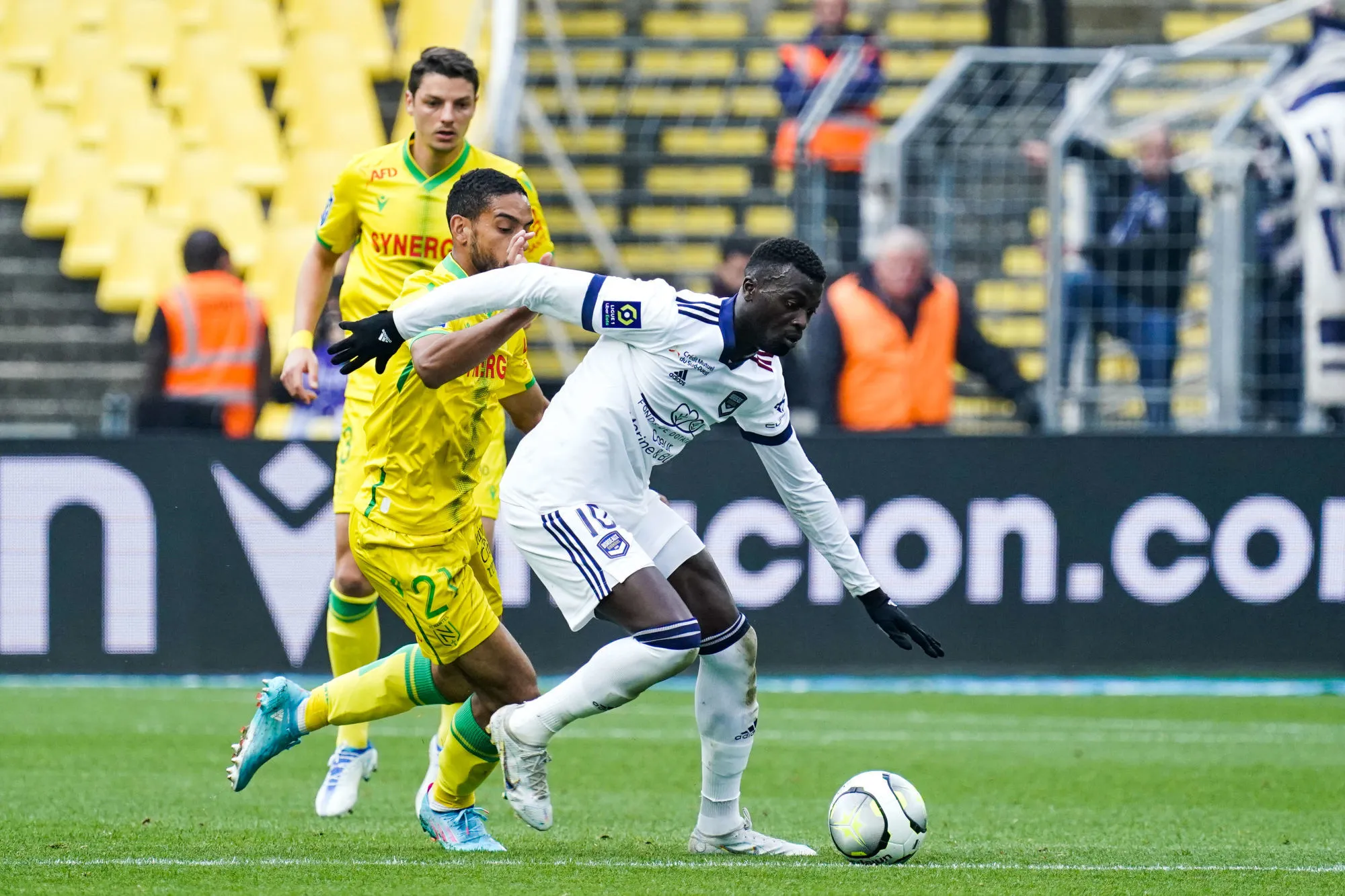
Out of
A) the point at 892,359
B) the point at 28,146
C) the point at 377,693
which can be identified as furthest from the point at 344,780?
the point at 28,146

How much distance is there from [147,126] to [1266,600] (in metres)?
10.4

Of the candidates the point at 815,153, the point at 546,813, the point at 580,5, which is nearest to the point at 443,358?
the point at 546,813

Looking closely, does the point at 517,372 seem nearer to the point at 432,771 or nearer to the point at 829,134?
the point at 432,771

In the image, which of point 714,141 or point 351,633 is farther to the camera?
point 714,141

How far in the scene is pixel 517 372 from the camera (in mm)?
6062

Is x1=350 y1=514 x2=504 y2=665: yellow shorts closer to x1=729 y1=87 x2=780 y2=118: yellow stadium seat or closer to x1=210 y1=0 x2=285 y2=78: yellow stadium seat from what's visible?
x1=729 y1=87 x2=780 y2=118: yellow stadium seat

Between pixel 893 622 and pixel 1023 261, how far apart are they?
7721 millimetres

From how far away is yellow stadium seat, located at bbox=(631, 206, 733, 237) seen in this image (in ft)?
48.6

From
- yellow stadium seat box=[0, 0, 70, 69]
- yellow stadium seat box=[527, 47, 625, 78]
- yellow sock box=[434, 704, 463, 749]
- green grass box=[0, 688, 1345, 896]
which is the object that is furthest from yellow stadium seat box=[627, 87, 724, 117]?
yellow sock box=[434, 704, 463, 749]

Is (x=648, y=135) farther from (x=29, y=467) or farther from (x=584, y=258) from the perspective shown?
(x=29, y=467)

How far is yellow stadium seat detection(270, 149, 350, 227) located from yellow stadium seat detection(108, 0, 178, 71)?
7.67 ft

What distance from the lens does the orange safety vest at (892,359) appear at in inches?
431

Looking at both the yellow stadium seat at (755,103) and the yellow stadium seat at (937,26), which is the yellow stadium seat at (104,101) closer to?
the yellow stadium seat at (755,103)

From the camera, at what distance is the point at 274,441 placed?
10.5m
